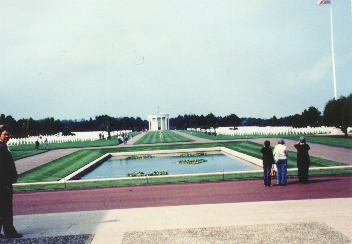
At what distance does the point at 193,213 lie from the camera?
30.1 feet

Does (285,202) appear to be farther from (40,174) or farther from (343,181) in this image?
(40,174)

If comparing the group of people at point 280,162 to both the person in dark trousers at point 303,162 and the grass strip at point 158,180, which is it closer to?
the person in dark trousers at point 303,162

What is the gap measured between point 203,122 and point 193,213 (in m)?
99.2

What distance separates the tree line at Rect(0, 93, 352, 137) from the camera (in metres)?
39.2

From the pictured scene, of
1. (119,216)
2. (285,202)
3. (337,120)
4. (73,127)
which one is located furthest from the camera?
(73,127)

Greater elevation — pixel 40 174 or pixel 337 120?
pixel 337 120

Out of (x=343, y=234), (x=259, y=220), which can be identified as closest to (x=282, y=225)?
(x=259, y=220)

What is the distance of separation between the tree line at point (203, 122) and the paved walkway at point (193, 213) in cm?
2801

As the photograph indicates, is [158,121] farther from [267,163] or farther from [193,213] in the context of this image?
[193,213]

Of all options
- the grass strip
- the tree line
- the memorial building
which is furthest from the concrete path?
the memorial building

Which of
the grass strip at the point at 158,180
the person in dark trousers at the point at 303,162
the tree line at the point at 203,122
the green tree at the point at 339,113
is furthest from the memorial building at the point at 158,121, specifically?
the person in dark trousers at the point at 303,162

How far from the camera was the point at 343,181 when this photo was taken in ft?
43.4

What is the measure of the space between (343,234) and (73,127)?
120 m

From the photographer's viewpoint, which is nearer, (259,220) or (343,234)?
(343,234)
